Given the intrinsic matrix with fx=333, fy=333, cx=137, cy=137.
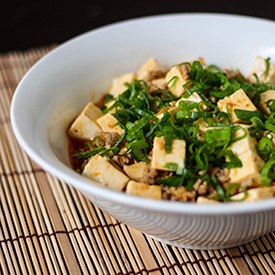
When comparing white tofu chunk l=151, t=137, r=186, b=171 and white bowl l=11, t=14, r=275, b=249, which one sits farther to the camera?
white tofu chunk l=151, t=137, r=186, b=171

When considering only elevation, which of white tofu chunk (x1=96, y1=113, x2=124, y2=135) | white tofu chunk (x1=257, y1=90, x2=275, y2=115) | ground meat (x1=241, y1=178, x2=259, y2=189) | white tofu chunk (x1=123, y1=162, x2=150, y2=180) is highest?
white tofu chunk (x1=257, y1=90, x2=275, y2=115)

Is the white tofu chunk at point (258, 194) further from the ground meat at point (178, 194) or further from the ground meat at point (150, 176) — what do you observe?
the ground meat at point (150, 176)

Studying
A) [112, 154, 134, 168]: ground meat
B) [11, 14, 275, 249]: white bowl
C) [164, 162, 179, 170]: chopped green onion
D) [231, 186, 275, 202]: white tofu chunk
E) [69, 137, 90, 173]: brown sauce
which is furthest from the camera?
[69, 137, 90, 173]: brown sauce

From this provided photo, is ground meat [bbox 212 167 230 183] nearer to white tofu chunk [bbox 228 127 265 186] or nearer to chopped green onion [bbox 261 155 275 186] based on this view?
white tofu chunk [bbox 228 127 265 186]

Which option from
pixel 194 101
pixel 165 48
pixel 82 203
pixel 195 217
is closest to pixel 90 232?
pixel 82 203

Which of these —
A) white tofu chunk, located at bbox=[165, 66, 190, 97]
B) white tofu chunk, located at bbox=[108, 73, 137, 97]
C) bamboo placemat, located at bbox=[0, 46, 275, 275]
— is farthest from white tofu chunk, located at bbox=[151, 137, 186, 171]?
white tofu chunk, located at bbox=[108, 73, 137, 97]

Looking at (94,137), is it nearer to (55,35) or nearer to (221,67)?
(221,67)

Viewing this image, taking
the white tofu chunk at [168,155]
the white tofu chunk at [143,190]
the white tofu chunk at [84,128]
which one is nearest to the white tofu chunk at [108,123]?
the white tofu chunk at [84,128]
